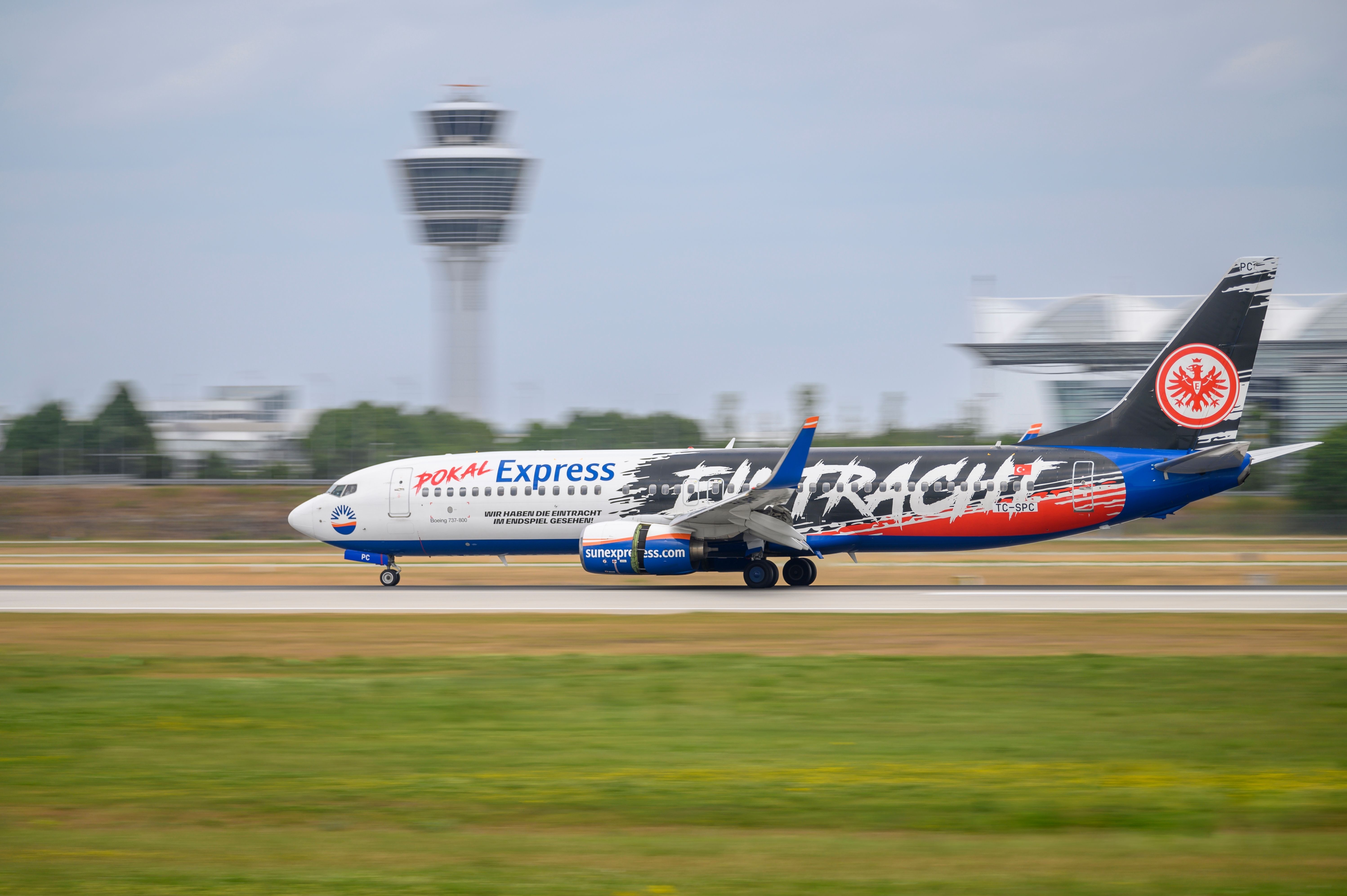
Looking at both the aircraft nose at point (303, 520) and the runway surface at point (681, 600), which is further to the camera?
the aircraft nose at point (303, 520)

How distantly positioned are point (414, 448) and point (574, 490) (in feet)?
130

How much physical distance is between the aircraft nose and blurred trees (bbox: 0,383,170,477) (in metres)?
40.6

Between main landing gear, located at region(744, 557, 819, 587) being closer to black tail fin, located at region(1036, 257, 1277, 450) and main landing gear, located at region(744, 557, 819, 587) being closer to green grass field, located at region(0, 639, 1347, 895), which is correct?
black tail fin, located at region(1036, 257, 1277, 450)

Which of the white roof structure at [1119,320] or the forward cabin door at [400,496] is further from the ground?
the white roof structure at [1119,320]

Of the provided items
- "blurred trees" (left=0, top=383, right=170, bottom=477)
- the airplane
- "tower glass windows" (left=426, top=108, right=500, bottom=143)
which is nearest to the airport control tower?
"tower glass windows" (left=426, top=108, right=500, bottom=143)

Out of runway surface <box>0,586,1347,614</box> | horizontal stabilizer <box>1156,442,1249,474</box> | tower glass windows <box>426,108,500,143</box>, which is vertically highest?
tower glass windows <box>426,108,500,143</box>

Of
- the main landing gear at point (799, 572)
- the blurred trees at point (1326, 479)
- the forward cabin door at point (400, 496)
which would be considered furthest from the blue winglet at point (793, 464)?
the blurred trees at point (1326, 479)

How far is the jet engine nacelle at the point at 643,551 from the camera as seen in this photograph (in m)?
24.6

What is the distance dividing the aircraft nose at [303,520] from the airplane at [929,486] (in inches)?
221

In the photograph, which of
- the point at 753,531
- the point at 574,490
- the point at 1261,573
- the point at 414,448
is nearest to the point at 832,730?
the point at 753,531

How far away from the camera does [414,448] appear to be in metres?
64.6

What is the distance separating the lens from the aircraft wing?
24047 mm

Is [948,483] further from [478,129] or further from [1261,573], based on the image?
→ [478,129]

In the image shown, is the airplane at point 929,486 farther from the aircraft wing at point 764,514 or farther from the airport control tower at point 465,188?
the airport control tower at point 465,188
